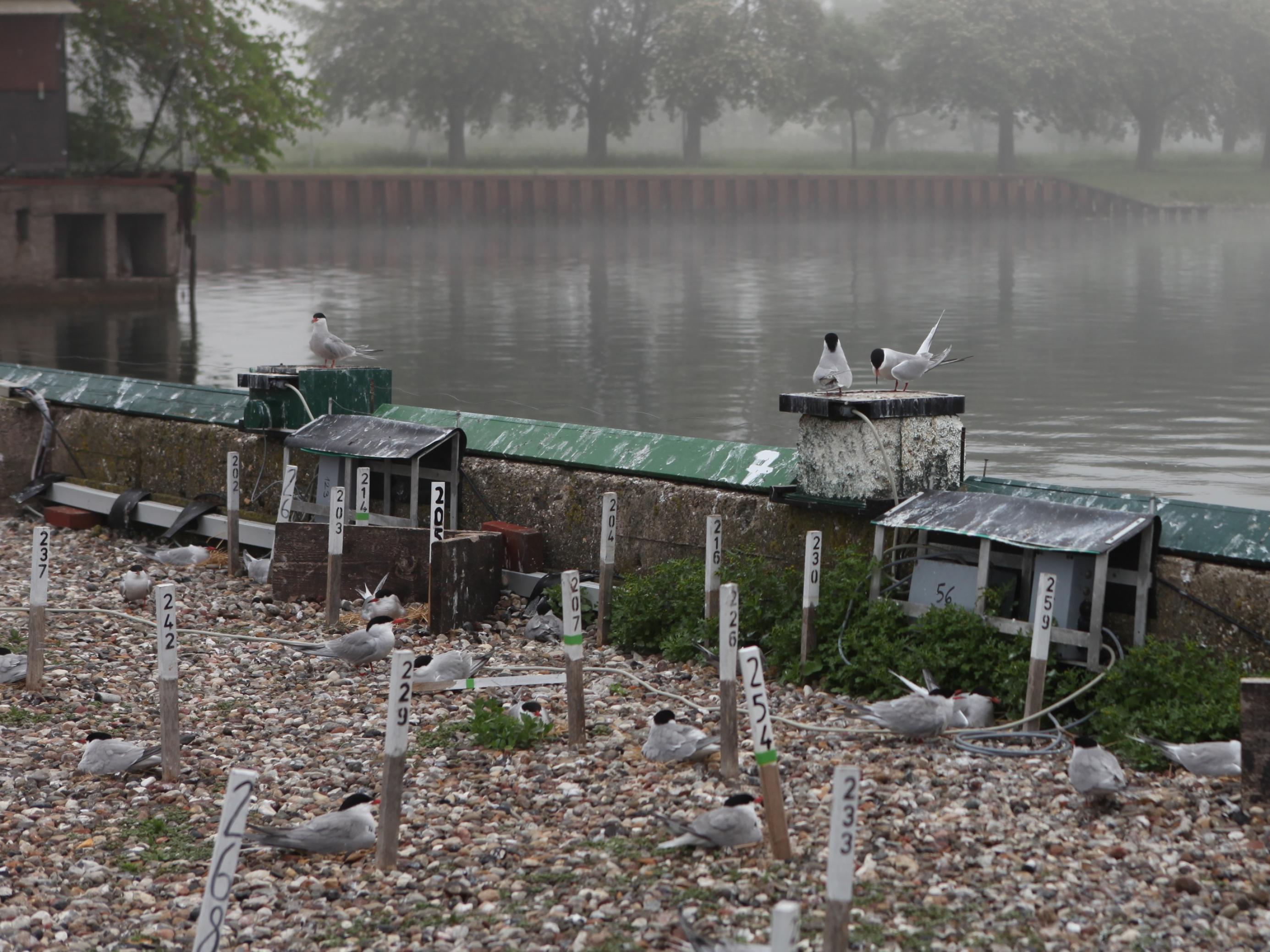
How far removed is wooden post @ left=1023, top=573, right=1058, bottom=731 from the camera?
24.2 feet

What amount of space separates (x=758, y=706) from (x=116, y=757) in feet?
10.4

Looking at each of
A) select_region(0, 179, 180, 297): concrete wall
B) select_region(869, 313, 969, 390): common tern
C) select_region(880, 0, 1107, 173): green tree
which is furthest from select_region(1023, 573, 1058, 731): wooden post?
select_region(880, 0, 1107, 173): green tree

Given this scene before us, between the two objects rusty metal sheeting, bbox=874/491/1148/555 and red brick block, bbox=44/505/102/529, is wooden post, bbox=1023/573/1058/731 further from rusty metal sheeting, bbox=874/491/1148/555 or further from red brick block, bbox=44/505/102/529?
red brick block, bbox=44/505/102/529

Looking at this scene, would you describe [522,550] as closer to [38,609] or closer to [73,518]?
[38,609]

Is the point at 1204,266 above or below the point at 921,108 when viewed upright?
below

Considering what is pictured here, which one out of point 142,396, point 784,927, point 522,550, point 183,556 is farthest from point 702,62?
point 784,927

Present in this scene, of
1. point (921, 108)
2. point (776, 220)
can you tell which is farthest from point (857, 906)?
point (921, 108)

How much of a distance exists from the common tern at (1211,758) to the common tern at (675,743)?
2004mm

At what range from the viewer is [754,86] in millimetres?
83250

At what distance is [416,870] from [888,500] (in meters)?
3.70

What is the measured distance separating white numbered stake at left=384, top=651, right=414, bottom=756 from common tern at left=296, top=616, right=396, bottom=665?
9.91ft

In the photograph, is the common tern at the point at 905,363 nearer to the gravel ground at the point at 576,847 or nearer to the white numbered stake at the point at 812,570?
the white numbered stake at the point at 812,570

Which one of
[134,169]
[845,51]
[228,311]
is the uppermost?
[845,51]

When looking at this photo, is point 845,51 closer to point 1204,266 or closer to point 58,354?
point 1204,266
